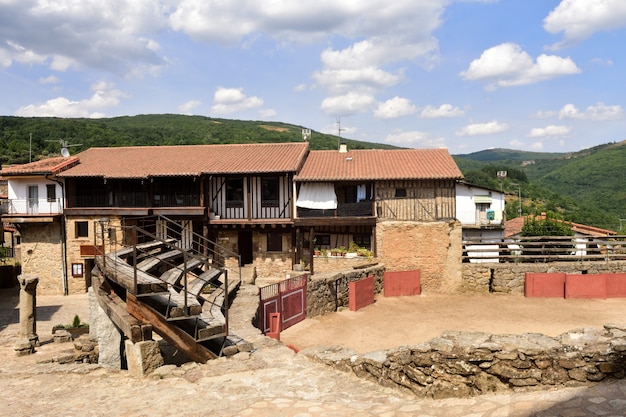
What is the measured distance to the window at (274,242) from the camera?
25578 mm

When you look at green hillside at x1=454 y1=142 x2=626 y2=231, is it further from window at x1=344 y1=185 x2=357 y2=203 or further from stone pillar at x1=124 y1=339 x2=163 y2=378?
stone pillar at x1=124 y1=339 x2=163 y2=378

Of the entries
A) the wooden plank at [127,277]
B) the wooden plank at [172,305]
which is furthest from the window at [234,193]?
the wooden plank at [172,305]

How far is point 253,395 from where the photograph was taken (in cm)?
700

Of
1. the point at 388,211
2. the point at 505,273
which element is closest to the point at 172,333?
the point at 388,211

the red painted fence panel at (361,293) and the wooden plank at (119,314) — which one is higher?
the wooden plank at (119,314)

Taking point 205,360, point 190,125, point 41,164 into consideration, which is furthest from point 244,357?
point 190,125

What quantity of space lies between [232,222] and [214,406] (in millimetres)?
18109

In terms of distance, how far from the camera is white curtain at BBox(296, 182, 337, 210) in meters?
24.2

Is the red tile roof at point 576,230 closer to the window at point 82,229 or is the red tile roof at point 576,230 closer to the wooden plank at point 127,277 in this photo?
the window at point 82,229

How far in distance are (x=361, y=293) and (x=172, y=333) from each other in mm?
12739

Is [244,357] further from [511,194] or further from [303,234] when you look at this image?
[511,194]

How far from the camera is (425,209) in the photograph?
2389 centimetres

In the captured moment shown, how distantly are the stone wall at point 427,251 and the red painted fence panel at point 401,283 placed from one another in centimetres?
42

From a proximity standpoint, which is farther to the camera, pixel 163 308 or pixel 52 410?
pixel 163 308
